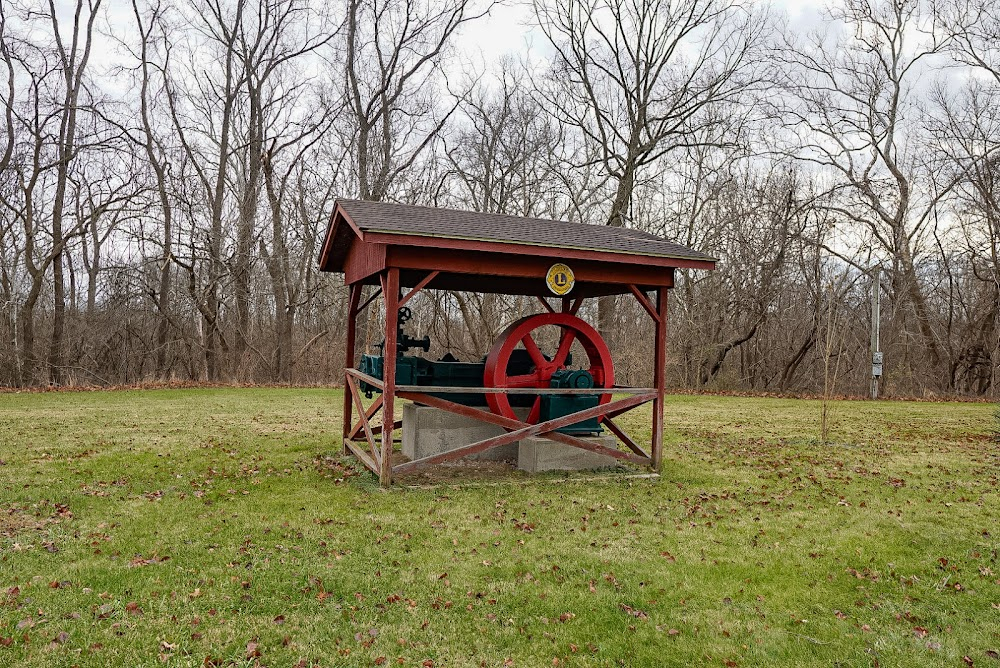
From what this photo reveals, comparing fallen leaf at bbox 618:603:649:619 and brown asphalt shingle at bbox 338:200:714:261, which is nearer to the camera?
fallen leaf at bbox 618:603:649:619

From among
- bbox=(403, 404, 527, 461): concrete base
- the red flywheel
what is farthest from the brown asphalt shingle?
bbox=(403, 404, 527, 461): concrete base

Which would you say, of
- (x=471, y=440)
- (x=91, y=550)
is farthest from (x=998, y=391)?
(x=91, y=550)

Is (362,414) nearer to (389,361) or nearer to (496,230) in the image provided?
(389,361)

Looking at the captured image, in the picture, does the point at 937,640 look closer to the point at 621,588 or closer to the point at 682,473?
the point at 621,588

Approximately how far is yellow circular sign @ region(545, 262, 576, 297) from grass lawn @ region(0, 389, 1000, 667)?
2132 mm

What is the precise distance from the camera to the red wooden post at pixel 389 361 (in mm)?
7047

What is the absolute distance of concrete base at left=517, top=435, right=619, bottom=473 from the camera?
27.5ft

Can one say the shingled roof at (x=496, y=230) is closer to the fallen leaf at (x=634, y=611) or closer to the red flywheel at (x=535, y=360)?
the red flywheel at (x=535, y=360)

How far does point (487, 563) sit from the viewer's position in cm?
514

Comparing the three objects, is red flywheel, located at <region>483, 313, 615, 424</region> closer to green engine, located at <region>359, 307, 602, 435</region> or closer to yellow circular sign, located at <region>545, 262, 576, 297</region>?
green engine, located at <region>359, 307, 602, 435</region>

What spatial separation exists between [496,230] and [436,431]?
8.73 feet

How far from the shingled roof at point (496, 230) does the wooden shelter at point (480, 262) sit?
13 millimetres

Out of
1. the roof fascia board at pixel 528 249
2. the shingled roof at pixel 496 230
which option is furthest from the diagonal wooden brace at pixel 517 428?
the shingled roof at pixel 496 230

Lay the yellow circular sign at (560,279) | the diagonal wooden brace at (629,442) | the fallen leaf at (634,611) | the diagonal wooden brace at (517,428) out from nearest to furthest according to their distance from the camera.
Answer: the fallen leaf at (634,611)
the diagonal wooden brace at (517,428)
the yellow circular sign at (560,279)
the diagonal wooden brace at (629,442)
